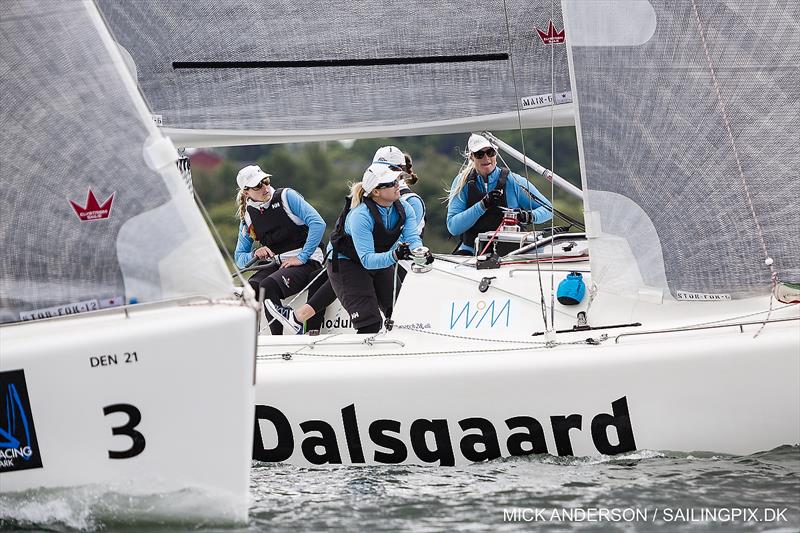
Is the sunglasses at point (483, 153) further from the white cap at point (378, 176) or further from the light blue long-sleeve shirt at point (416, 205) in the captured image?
the white cap at point (378, 176)

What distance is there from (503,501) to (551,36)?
2.92m

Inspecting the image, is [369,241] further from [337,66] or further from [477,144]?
[337,66]

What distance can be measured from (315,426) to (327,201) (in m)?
20.4

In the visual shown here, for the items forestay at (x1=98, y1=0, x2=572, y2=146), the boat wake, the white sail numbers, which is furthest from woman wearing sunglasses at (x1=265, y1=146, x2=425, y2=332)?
the boat wake

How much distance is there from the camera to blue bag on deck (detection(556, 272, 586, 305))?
19.2 ft

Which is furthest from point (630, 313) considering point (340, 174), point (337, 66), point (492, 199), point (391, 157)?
point (340, 174)

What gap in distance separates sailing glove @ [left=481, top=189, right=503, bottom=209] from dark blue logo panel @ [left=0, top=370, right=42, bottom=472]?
300cm

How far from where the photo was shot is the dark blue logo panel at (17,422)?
4559mm

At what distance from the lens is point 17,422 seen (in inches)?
180

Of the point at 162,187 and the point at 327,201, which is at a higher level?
the point at 327,201

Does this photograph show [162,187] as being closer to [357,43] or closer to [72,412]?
[72,412]

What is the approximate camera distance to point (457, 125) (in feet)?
23.6

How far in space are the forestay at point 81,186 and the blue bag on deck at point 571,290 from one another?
1799 millimetres

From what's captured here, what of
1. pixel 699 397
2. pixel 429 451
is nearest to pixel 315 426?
pixel 429 451
